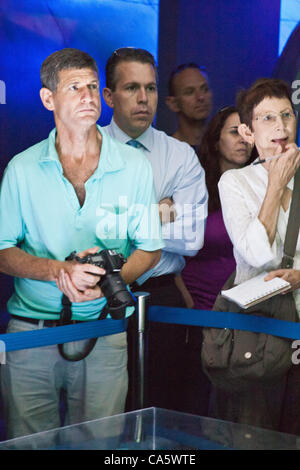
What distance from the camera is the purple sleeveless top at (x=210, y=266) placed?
3.30 meters

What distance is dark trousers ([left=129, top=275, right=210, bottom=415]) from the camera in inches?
132

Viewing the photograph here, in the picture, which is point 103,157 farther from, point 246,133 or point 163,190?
point 246,133

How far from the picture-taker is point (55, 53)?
3.06 metres

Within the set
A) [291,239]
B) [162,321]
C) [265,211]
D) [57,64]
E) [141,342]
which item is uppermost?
[57,64]

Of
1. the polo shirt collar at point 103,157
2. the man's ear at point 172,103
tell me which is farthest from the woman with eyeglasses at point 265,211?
the polo shirt collar at point 103,157

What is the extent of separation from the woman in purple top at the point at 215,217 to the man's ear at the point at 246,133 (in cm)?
2

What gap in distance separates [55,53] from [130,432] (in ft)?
5.88

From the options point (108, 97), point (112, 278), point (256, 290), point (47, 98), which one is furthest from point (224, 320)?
point (47, 98)

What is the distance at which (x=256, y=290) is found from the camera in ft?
10.3

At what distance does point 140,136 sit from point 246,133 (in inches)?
21.2

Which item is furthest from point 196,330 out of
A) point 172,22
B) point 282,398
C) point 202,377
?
point 172,22
